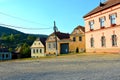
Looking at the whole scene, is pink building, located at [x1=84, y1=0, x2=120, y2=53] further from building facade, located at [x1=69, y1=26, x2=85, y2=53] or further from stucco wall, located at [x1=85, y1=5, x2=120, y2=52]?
building facade, located at [x1=69, y1=26, x2=85, y2=53]

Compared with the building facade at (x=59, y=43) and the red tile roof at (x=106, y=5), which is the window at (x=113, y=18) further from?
the building facade at (x=59, y=43)

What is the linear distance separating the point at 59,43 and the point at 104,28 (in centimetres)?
3800

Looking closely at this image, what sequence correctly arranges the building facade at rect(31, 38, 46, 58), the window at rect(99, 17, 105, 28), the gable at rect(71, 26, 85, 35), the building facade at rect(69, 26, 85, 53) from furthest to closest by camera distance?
the building facade at rect(31, 38, 46, 58) → the gable at rect(71, 26, 85, 35) → the building facade at rect(69, 26, 85, 53) → the window at rect(99, 17, 105, 28)

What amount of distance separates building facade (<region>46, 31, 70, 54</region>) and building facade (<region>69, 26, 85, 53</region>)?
8.59 feet

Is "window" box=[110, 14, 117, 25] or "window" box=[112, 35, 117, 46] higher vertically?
"window" box=[110, 14, 117, 25]

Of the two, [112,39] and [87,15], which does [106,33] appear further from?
[87,15]

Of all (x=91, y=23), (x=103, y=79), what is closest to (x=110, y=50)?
(x=91, y=23)

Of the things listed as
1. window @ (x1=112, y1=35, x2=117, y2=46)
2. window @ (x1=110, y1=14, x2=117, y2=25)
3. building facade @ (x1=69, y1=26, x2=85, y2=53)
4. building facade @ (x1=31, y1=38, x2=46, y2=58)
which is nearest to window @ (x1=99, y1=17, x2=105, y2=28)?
window @ (x1=110, y1=14, x2=117, y2=25)

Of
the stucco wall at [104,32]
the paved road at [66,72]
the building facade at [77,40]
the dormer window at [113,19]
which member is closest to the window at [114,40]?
the stucco wall at [104,32]

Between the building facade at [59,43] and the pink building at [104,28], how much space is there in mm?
28141

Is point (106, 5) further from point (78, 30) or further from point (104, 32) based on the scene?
point (78, 30)

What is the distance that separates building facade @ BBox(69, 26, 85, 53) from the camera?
72125mm

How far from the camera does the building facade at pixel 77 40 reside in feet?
237

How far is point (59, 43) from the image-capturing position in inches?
3179
